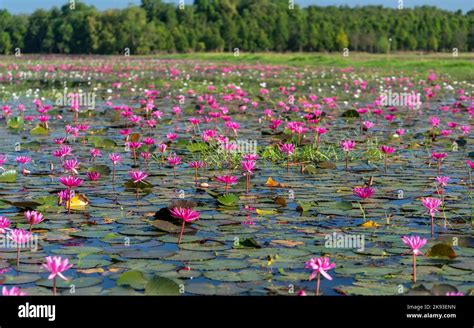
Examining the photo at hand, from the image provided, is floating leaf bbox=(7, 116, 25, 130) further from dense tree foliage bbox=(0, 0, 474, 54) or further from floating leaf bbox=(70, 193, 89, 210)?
dense tree foliage bbox=(0, 0, 474, 54)

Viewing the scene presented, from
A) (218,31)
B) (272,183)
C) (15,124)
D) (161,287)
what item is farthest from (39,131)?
(218,31)

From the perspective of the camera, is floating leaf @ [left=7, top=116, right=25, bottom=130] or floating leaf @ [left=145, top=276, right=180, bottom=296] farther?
floating leaf @ [left=7, top=116, right=25, bottom=130]

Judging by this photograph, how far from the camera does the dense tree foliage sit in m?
59.1

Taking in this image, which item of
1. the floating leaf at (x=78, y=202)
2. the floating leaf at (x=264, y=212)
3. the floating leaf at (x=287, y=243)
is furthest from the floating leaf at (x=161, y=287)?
the floating leaf at (x=78, y=202)

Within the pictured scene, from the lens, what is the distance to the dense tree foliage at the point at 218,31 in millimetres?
59062

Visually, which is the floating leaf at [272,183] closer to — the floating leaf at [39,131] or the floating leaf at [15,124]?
the floating leaf at [39,131]

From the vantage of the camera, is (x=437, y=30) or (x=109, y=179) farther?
(x=437, y=30)

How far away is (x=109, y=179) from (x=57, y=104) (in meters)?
8.75

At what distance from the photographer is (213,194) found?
5430 millimetres

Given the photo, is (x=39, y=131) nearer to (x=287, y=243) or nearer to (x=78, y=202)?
(x=78, y=202)

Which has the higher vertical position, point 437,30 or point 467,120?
point 437,30

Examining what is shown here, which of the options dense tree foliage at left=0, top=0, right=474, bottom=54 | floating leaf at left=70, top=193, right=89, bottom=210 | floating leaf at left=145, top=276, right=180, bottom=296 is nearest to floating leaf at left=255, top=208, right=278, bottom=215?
floating leaf at left=70, top=193, right=89, bottom=210
